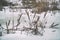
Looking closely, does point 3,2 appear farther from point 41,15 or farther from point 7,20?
point 41,15

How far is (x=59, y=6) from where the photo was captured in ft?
5.20

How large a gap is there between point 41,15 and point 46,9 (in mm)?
73

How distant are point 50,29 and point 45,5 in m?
0.22

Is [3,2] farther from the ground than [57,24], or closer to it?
farther from the ground

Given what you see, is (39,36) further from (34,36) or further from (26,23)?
(26,23)

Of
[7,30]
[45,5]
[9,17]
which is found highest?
[45,5]

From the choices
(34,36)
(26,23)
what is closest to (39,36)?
(34,36)

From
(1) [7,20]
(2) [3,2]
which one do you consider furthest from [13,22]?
(2) [3,2]

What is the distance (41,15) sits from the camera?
1.57 m

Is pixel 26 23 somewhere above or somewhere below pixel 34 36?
above

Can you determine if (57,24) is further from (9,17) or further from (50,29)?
(9,17)

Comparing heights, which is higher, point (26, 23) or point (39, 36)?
point (26, 23)

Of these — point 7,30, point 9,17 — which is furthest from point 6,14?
point 7,30

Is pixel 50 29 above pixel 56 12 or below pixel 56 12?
below
